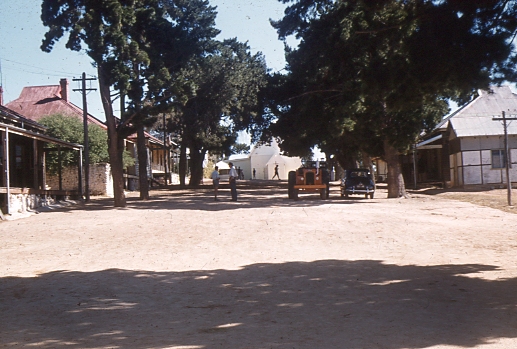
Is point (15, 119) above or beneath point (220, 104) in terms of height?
beneath

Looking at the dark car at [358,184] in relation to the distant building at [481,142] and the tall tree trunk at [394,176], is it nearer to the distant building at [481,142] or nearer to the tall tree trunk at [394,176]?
the tall tree trunk at [394,176]

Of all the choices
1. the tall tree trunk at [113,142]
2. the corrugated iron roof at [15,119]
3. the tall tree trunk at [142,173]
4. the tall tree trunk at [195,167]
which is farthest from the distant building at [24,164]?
the tall tree trunk at [195,167]

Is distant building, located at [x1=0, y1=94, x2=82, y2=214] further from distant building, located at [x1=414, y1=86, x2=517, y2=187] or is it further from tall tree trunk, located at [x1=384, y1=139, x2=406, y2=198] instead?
distant building, located at [x1=414, y1=86, x2=517, y2=187]

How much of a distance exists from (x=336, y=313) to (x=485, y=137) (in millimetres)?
32703

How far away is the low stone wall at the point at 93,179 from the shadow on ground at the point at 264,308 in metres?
26.1

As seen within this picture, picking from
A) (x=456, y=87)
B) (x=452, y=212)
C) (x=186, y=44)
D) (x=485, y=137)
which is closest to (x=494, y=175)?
(x=485, y=137)

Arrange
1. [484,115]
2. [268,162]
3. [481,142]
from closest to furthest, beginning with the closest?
[481,142] → [484,115] → [268,162]

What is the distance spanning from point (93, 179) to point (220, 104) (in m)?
10.4

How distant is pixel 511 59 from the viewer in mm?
9211

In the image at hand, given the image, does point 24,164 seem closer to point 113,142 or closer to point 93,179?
point 113,142

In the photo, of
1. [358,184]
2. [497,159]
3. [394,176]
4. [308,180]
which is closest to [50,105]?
[308,180]

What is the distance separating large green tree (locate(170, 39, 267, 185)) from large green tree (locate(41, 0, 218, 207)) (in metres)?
8.24

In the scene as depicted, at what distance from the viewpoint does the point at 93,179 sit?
121ft

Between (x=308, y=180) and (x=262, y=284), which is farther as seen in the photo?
(x=308, y=180)
